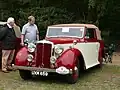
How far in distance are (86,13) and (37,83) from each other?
1331 centimetres

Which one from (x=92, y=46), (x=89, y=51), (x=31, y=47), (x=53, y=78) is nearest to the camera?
(x=31, y=47)

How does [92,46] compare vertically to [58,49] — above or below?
below

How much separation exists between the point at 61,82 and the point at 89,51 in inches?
65.9

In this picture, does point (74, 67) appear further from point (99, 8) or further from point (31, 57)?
point (99, 8)

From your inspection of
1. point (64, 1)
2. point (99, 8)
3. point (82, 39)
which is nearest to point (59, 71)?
point (82, 39)

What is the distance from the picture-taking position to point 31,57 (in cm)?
891

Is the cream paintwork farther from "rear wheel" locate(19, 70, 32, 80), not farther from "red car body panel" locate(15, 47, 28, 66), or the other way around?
"rear wheel" locate(19, 70, 32, 80)

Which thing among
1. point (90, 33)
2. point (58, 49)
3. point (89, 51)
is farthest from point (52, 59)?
point (90, 33)

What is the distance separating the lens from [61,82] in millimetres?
9141

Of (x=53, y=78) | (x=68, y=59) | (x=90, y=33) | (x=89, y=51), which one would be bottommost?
(x=53, y=78)

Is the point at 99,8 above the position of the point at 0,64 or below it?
above

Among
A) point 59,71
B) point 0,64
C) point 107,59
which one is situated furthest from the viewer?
point 107,59

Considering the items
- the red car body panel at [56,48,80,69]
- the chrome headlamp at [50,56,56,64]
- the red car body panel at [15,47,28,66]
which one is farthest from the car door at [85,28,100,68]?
the red car body panel at [15,47,28,66]

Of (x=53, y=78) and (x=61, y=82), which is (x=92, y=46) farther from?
(x=61, y=82)
